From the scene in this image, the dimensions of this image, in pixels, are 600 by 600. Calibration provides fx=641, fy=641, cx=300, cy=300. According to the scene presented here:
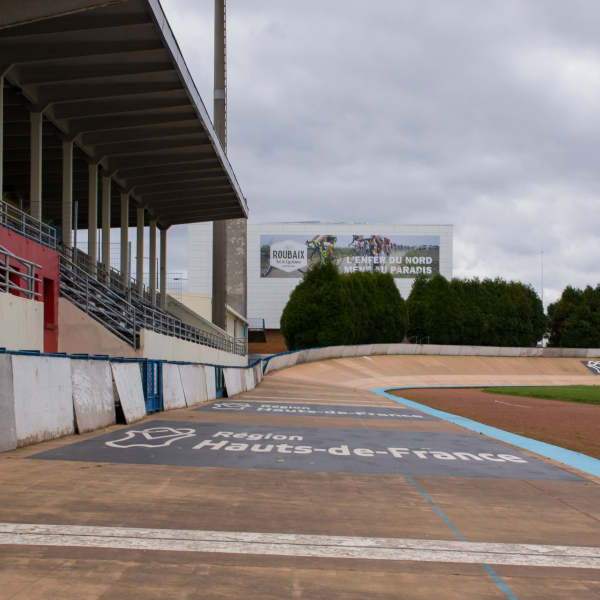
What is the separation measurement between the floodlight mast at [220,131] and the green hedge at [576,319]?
2099 inches

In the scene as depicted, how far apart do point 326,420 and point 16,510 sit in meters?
11.3

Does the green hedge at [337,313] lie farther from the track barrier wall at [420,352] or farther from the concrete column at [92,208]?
the concrete column at [92,208]

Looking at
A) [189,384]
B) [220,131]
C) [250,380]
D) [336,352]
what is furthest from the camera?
[336,352]

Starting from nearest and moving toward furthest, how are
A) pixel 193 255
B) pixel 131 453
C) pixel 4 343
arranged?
pixel 131 453 < pixel 4 343 < pixel 193 255

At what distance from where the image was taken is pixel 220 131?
163 feet

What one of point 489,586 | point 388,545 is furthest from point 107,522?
point 489,586

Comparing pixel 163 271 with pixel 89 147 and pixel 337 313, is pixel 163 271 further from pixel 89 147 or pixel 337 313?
pixel 337 313

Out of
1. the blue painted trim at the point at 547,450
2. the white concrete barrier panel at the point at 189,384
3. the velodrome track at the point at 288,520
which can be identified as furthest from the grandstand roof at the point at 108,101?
the blue painted trim at the point at 547,450

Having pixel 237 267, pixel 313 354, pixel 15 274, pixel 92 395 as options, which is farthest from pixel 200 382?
pixel 237 267

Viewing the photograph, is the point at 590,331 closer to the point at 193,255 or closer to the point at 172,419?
the point at 193,255

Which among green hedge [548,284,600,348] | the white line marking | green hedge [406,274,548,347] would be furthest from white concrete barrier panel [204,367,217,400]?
green hedge [548,284,600,348]

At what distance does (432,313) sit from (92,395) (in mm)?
68373

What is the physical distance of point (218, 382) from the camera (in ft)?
78.1

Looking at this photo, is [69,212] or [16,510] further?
[69,212]
